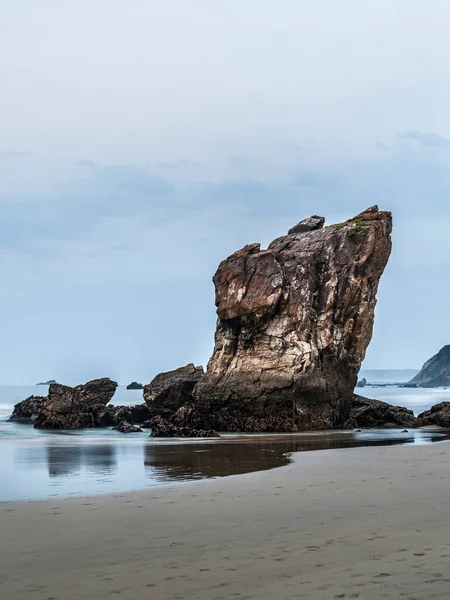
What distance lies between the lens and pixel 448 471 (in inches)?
676

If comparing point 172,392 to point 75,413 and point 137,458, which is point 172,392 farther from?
point 137,458

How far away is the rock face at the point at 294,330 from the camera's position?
38188 mm

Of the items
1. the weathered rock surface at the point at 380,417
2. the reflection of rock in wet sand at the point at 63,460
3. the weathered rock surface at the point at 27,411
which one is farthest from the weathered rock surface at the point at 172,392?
the reflection of rock in wet sand at the point at 63,460

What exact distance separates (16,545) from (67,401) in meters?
39.3

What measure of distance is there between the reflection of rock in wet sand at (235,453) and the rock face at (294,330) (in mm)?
4517

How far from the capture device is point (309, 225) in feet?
147

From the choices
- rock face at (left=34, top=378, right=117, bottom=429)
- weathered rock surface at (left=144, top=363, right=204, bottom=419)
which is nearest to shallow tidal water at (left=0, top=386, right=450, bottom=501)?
rock face at (left=34, top=378, right=117, bottom=429)

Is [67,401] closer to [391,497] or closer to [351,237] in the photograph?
[351,237]

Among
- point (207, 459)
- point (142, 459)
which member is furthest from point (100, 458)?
point (207, 459)

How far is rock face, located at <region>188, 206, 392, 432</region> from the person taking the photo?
38.2 m

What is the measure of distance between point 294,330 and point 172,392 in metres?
14.5

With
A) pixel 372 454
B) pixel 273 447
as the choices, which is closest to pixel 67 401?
pixel 273 447

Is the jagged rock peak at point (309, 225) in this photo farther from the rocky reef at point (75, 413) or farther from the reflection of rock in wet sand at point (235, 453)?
the rocky reef at point (75, 413)

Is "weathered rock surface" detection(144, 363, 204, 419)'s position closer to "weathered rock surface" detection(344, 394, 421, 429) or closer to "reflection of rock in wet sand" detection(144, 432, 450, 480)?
"weathered rock surface" detection(344, 394, 421, 429)
